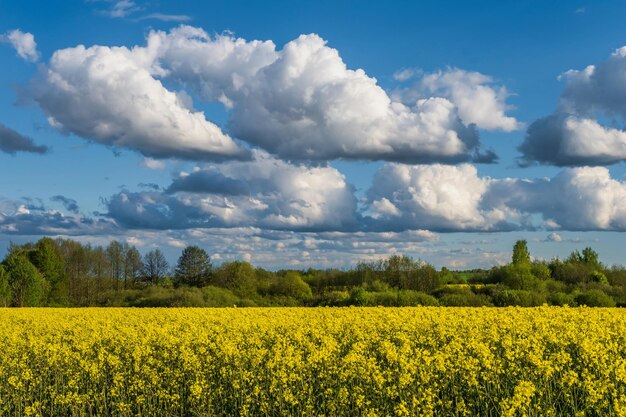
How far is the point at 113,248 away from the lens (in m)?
92.6

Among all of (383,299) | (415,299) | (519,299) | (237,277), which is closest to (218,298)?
(237,277)

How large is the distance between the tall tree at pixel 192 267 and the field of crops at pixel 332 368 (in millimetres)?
61153

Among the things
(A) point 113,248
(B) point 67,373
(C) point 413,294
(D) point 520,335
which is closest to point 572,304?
(C) point 413,294

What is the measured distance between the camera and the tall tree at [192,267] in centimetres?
8423

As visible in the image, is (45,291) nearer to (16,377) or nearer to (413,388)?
(16,377)

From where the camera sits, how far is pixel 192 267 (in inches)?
3329

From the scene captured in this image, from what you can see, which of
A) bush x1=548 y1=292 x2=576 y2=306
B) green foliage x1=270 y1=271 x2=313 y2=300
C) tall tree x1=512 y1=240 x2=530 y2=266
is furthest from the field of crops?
tall tree x1=512 y1=240 x2=530 y2=266

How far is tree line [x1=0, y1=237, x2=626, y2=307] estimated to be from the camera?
4678cm

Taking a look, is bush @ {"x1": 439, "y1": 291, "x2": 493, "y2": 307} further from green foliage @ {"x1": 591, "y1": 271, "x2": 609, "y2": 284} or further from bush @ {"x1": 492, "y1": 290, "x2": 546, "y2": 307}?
green foliage @ {"x1": 591, "y1": 271, "x2": 609, "y2": 284}

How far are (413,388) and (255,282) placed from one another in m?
59.0

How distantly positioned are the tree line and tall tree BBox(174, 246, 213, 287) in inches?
5.3

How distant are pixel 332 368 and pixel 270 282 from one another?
55.6 meters

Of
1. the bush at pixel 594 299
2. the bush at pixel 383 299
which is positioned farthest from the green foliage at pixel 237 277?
the bush at pixel 594 299

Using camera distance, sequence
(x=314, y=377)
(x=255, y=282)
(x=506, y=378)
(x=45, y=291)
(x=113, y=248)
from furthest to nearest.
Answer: (x=113, y=248), (x=45, y=291), (x=255, y=282), (x=314, y=377), (x=506, y=378)
